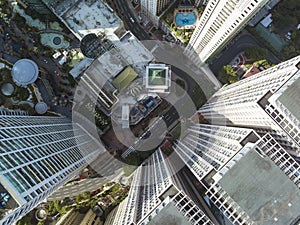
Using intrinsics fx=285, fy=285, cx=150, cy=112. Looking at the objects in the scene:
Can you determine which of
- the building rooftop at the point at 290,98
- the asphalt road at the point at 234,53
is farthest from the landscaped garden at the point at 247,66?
the building rooftop at the point at 290,98

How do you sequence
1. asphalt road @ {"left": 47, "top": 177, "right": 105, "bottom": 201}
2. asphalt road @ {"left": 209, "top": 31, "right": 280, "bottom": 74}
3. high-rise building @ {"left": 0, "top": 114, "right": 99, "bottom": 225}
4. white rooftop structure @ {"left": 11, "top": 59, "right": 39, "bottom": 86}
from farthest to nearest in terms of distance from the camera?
asphalt road @ {"left": 209, "top": 31, "right": 280, "bottom": 74}
white rooftop structure @ {"left": 11, "top": 59, "right": 39, "bottom": 86}
asphalt road @ {"left": 47, "top": 177, "right": 105, "bottom": 201}
high-rise building @ {"left": 0, "top": 114, "right": 99, "bottom": 225}

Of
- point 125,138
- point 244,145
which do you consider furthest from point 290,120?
point 125,138

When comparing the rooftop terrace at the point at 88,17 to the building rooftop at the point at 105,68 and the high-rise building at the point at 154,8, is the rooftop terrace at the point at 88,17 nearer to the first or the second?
the building rooftop at the point at 105,68

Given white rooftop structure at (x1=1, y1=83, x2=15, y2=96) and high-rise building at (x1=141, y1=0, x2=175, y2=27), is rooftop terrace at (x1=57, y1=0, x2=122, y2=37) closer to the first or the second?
high-rise building at (x1=141, y1=0, x2=175, y2=27)

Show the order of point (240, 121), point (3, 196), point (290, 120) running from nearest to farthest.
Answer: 1. point (3, 196)
2. point (290, 120)
3. point (240, 121)

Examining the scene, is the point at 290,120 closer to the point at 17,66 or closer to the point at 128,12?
the point at 128,12

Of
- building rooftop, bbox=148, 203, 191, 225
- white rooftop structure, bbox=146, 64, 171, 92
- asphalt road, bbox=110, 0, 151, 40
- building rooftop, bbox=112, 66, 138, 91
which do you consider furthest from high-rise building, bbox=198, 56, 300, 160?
asphalt road, bbox=110, 0, 151, 40

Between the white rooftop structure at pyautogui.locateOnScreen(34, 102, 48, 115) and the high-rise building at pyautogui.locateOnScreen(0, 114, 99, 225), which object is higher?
the white rooftop structure at pyautogui.locateOnScreen(34, 102, 48, 115)
